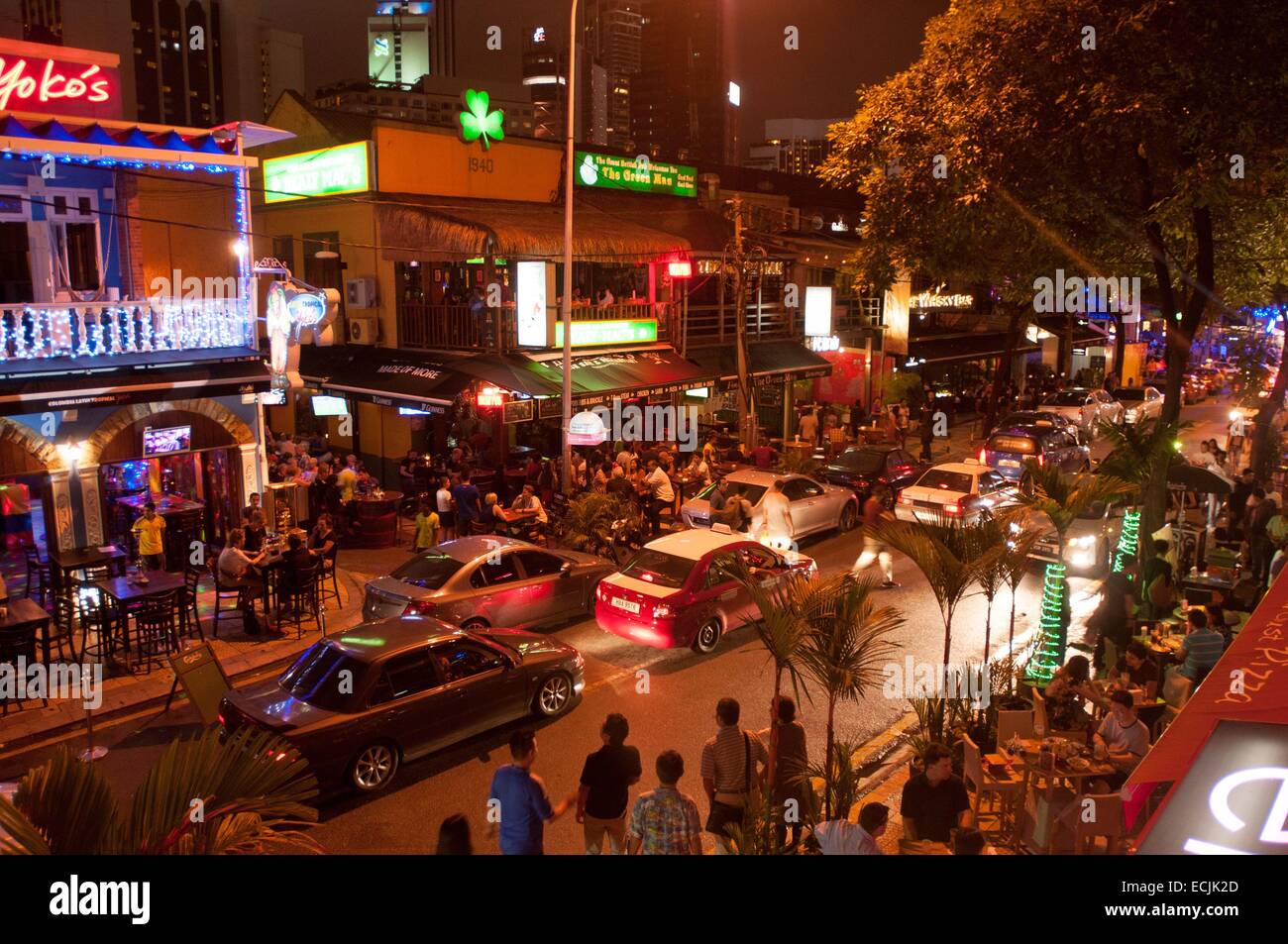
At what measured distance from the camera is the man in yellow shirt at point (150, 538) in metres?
14.2

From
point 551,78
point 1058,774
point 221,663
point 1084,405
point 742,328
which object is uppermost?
point 551,78

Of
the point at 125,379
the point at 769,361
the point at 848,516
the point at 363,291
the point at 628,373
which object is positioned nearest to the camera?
the point at 125,379

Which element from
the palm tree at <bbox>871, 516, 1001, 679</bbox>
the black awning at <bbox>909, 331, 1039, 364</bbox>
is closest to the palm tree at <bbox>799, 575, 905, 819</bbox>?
the palm tree at <bbox>871, 516, 1001, 679</bbox>

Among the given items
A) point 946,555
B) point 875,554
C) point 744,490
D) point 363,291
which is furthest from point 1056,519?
point 363,291

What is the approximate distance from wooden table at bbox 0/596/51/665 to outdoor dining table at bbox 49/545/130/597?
1651 millimetres

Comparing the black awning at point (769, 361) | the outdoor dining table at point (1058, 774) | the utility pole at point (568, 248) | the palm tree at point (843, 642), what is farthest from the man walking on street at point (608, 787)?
the black awning at point (769, 361)

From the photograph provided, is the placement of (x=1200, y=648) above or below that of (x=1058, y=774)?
above

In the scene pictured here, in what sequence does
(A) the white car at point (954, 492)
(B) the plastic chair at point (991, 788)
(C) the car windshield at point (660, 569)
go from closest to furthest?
1. (B) the plastic chair at point (991, 788)
2. (C) the car windshield at point (660, 569)
3. (A) the white car at point (954, 492)

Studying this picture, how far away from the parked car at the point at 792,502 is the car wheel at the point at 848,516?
13 cm

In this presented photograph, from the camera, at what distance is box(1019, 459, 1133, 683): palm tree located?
36.1 feet

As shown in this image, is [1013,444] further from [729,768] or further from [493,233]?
[729,768]

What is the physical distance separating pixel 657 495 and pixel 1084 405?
18845mm

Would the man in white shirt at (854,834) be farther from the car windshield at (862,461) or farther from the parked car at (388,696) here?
the car windshield at (862,461)

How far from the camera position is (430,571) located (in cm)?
1247
